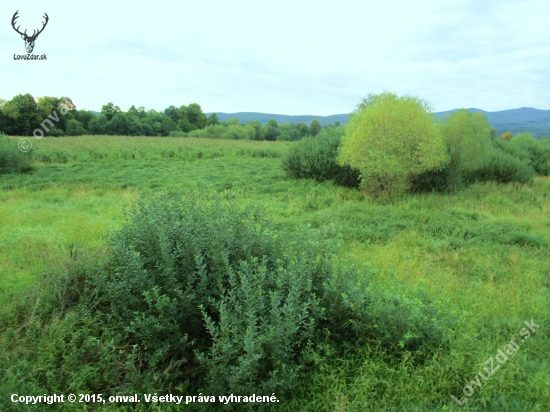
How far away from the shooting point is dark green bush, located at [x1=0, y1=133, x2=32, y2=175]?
15502mm

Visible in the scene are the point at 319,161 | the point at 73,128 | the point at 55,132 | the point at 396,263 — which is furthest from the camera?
the point at 73,128

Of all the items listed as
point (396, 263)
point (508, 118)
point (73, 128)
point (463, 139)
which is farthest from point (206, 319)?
point (508, 118)

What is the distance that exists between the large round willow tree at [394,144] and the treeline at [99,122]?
874 cm

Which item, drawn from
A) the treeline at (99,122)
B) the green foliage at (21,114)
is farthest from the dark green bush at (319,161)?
the green foliage at (21,114)

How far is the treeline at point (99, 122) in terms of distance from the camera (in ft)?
88.6

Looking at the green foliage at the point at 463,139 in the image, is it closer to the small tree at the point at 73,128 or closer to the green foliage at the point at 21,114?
the green foliage at the point at 21,114

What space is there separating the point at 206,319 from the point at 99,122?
49158 mm

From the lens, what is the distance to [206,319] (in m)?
2.82

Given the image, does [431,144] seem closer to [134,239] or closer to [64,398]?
[134,239]

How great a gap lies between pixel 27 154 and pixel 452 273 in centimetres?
1944

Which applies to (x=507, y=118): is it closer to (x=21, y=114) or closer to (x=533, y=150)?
(x=533, y=150)

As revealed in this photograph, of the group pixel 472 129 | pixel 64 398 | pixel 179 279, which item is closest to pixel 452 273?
pixel 179 279

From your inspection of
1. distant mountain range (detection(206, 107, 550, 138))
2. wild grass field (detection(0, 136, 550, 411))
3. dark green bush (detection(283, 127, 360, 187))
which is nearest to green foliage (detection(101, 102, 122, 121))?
distant mountain range (detection(206, 107, 550, 138))

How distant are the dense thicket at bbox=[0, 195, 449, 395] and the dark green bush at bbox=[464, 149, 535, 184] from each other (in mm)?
15423
